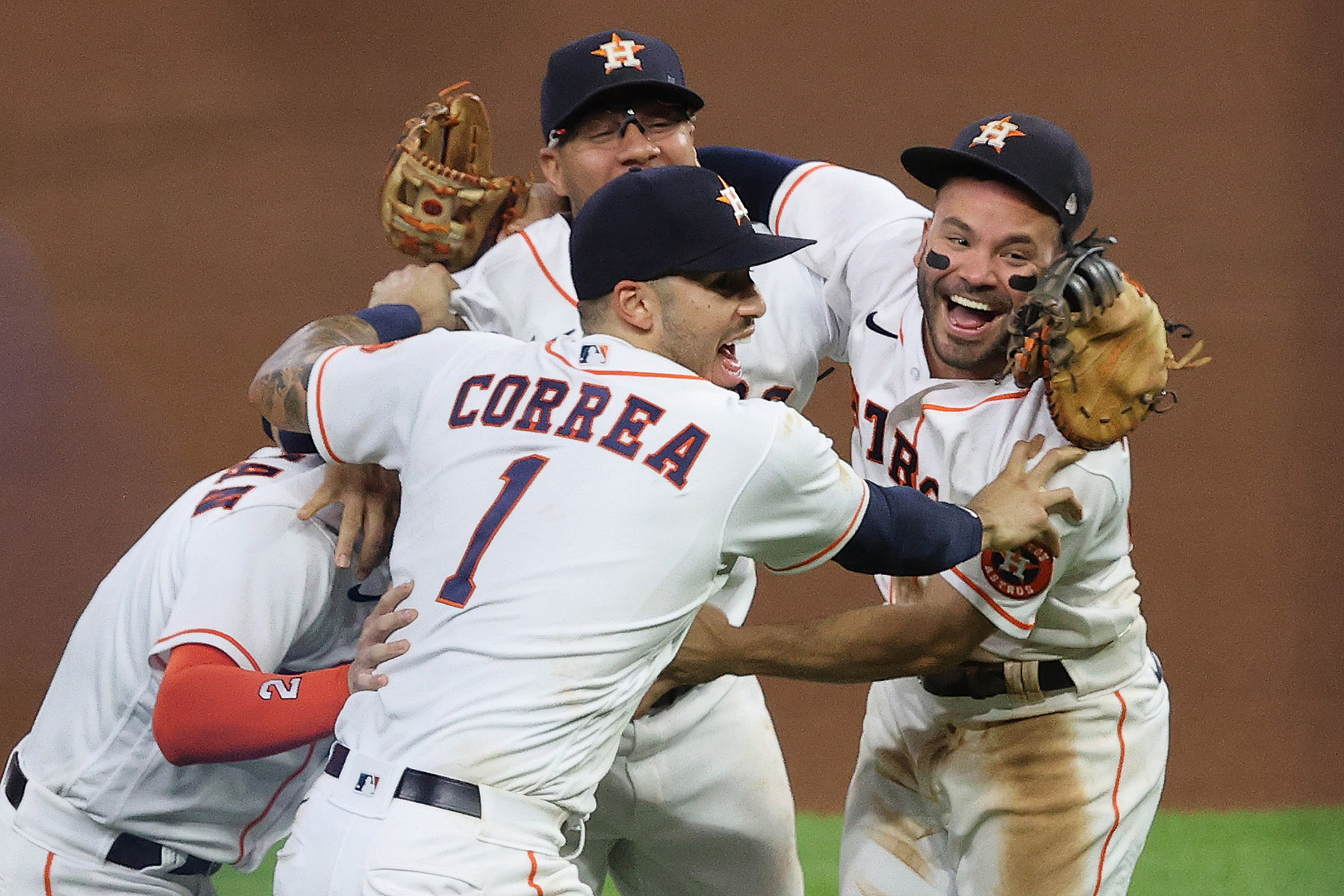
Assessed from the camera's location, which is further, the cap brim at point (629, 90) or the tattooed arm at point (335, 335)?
the cap brim at point (629, 90)

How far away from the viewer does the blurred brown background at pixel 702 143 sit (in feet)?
19.9

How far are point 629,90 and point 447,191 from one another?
1.48ft

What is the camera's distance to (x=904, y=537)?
250cm

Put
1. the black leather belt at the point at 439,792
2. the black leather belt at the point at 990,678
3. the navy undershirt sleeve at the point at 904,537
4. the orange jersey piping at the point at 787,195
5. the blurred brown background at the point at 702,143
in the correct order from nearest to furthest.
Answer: the black leather belt at the point at 439,792
the navy undershirt sleeve at the point at 904,537
the black leather belt at the point at 990,678
the orange jersey piping at the point at 787,195
the blurred brown background at the point at 702,143

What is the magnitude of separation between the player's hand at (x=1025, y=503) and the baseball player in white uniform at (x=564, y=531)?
116 mm

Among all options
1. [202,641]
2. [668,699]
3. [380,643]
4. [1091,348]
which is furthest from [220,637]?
[1091,348]

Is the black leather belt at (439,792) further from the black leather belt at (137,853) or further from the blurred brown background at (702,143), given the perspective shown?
the blurred brown background at (702,143)

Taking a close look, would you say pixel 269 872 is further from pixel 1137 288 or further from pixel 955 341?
pixel 1137 288

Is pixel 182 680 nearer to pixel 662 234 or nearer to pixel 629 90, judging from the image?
pixel 662 234

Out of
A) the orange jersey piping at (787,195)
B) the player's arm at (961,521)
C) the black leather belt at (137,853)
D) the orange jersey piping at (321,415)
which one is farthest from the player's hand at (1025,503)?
the black leather belt at (137,853)

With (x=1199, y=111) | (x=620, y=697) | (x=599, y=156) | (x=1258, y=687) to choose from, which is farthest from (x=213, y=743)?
(x=1199, y=111)

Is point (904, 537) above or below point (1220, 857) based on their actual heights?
above

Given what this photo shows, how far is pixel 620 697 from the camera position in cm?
238

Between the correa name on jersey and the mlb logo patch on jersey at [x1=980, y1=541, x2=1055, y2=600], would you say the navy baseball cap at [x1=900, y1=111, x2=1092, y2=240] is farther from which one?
the correa name on jersey
